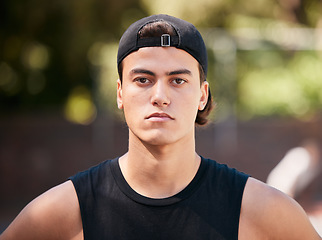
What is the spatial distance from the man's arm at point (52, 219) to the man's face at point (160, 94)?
51 cm

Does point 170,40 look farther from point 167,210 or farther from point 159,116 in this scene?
point 167,210

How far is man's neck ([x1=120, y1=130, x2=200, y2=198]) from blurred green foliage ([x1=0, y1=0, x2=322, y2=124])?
39.3ft

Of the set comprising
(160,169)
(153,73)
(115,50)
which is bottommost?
(115,50)

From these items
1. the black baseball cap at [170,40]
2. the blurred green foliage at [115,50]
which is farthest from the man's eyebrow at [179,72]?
the blurred green foliage at [115,50]

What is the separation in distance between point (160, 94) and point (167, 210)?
0.59 m

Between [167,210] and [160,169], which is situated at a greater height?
[160,169]

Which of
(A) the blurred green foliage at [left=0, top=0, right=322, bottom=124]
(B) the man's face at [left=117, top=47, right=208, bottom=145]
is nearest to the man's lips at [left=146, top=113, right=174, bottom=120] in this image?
(B) the man's face at [left=117, top=47, right=208, bottom=145]

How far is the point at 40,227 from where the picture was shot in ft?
9.50

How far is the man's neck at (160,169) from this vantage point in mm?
2926

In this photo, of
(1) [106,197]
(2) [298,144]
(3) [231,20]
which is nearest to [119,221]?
(1) [106,197]

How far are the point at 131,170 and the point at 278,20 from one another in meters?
16.4

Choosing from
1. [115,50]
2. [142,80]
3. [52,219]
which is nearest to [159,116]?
[142,80]

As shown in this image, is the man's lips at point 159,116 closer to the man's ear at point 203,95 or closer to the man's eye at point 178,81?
the man's eye at point 178,81

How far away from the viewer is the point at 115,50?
52.5 ft
